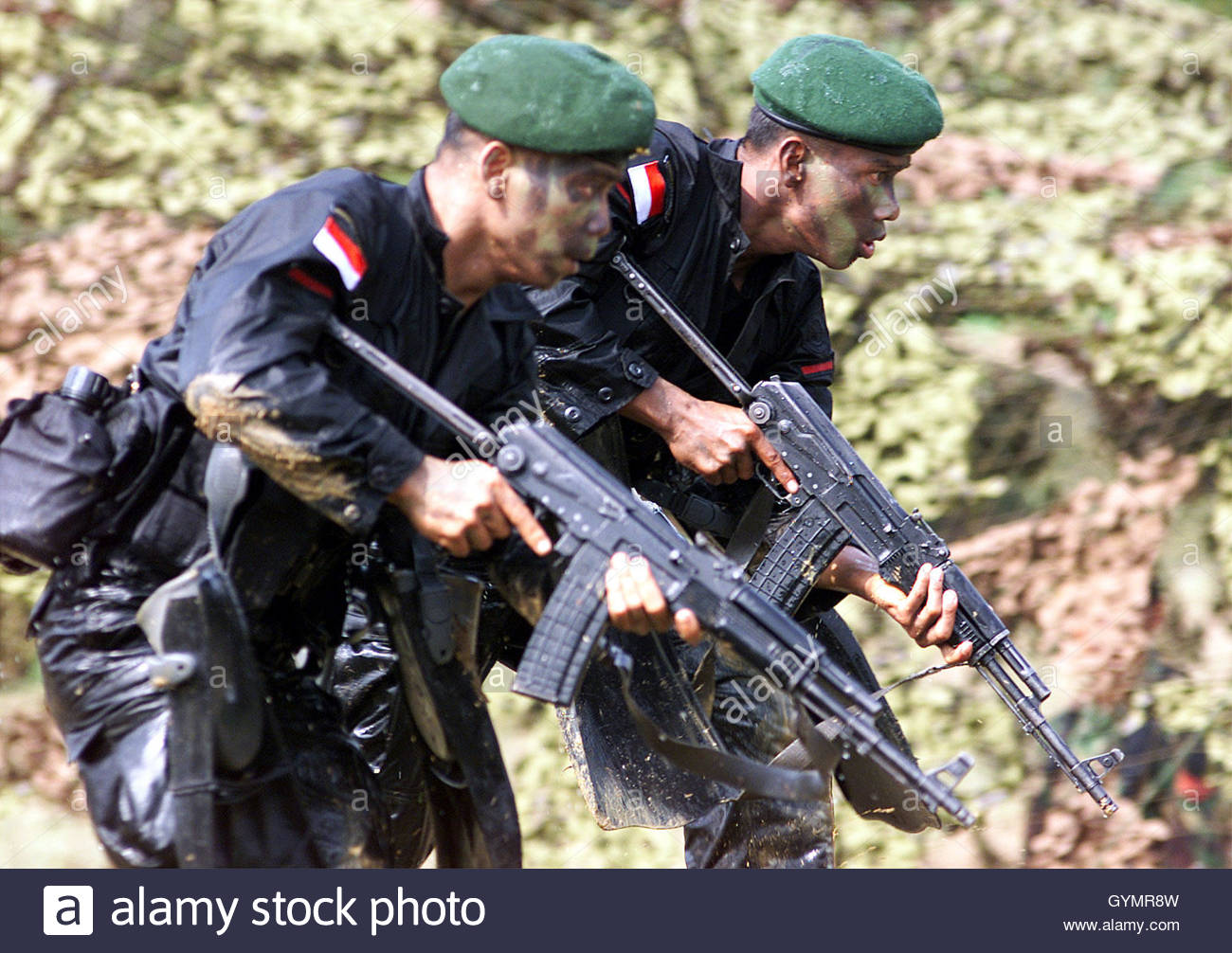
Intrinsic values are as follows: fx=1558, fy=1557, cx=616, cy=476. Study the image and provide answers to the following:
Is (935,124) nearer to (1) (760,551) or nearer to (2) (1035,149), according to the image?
(1) (760,551)

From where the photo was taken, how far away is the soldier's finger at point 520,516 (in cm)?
253

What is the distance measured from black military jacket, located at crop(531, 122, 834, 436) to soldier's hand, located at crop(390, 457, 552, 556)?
0.87 meters

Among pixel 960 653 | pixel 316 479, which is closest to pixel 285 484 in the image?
pixel 316 479

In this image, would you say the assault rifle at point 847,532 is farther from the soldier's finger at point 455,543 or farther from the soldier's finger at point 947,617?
the soldier's finger at point 455,543

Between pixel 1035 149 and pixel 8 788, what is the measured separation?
5040 millimetres

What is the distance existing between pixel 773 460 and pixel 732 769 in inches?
34.9

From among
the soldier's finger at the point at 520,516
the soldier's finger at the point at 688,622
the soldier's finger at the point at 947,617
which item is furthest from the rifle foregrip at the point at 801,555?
the soldier's finger at the point at 520,516

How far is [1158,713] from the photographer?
618cm

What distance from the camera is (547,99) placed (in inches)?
102

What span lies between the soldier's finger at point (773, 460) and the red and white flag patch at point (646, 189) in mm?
559

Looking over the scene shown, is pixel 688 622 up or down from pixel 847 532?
up

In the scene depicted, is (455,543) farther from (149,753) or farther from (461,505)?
(149,753)

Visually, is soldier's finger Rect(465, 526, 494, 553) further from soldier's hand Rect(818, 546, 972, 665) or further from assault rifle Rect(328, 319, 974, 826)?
soldier's hand Rect(818, 546, 972, 665)

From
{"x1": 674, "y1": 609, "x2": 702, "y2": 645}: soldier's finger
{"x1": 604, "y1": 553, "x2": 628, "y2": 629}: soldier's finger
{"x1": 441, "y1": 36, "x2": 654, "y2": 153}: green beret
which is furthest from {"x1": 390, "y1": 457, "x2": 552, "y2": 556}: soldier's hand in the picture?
{"x1": 441, "y1": 36, "x2": 654, "y2": 153}: green beret
